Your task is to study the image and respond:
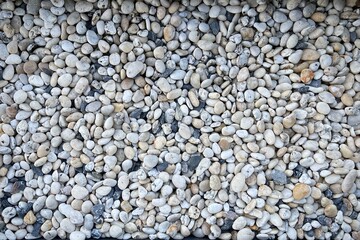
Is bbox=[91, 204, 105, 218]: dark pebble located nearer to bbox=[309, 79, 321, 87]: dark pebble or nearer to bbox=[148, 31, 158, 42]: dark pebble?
bbox=[148, 31, 158, 42]: dark pebble

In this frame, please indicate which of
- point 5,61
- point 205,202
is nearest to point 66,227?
point 205,202

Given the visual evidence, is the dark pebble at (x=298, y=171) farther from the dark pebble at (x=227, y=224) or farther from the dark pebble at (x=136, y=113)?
the dark pebble at (x=136, y=113)

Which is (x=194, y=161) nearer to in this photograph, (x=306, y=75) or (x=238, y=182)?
(x=238, y=182)

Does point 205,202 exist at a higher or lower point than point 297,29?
lower

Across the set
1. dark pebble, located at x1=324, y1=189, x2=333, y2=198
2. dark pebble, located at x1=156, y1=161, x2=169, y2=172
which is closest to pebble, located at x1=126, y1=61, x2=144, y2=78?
dark pebble, located at x1=156, y1=161, x2=169, y2=172

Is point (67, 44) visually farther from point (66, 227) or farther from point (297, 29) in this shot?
point (297, 29)
